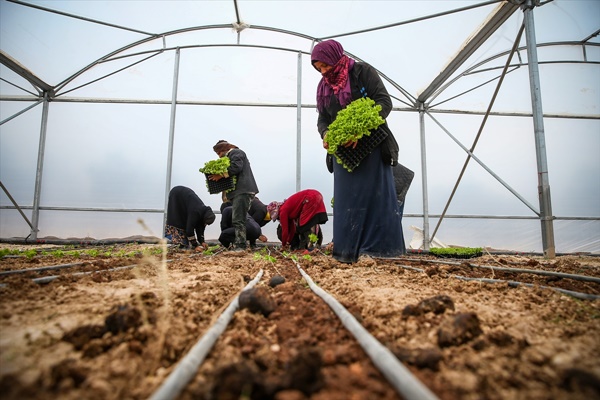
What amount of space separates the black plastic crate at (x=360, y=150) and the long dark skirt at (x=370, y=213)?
0.31 feet

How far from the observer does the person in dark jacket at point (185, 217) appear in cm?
510

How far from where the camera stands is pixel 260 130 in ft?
25.3

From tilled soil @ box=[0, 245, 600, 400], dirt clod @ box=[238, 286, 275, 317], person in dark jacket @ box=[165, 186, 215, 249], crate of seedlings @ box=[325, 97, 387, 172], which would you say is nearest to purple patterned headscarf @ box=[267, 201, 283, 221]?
person in dark jacket @ box=[165, 186, 215, 249]

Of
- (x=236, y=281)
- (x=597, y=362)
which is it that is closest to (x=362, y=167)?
(x=236, y=281)

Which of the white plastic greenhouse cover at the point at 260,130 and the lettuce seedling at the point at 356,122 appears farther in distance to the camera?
the white plastic greenhouse cover at the point at 260,130

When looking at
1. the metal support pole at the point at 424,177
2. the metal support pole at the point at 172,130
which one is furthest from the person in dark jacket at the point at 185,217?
the metal support pole at the point at 424,177

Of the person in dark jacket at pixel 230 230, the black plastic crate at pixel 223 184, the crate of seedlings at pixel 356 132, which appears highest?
the crate of seedlings at pixel 356 132

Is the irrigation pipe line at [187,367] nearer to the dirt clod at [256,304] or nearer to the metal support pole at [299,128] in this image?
the dirt clod at [256,304]

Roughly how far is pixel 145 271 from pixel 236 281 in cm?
71

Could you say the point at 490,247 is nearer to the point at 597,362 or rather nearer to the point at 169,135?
the point at 597,362

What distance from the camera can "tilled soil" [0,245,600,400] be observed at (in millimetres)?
664

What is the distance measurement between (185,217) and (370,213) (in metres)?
3.51

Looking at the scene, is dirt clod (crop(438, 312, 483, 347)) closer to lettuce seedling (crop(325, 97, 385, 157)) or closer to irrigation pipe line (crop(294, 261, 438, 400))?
irrigation pipe line (crop(294, 261, 438, 400))

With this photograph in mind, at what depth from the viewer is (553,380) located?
713 mm
